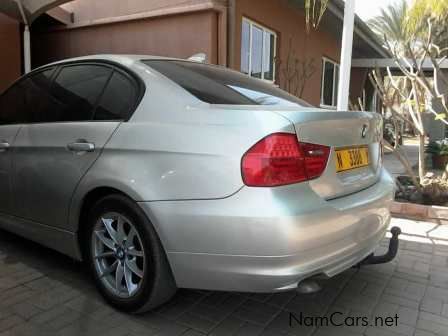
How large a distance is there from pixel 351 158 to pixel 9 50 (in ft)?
25.5

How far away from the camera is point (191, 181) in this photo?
2238 mm

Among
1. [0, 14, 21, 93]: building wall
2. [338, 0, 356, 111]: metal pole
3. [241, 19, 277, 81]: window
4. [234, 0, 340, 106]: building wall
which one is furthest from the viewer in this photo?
[0, 14, 21, 93]: building wall

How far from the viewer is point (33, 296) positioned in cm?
287

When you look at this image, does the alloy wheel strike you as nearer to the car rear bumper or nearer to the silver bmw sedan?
the silver bmw sedan

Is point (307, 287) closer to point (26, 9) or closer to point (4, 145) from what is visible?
point (4, 145)

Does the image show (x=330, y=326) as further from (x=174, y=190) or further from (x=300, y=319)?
(x=174, y=190)

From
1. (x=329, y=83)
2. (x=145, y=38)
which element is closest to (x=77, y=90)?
(x=145, y=38)

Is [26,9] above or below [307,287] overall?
above

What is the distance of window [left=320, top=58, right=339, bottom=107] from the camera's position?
12.2 m

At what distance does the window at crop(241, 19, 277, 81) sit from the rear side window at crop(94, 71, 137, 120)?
485 cm

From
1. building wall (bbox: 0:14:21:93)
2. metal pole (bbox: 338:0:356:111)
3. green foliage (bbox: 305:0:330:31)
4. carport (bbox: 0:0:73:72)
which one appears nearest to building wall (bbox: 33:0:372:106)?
building wall (bbox: 0:14:21:93)

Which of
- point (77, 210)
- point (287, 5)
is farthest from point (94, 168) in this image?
point (287, 5)

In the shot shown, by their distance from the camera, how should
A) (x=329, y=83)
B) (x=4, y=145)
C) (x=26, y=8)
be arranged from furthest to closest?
(x=329, y=83) → (x=26, y=8) → (x=4, y=145)

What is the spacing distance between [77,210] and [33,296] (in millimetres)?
663
